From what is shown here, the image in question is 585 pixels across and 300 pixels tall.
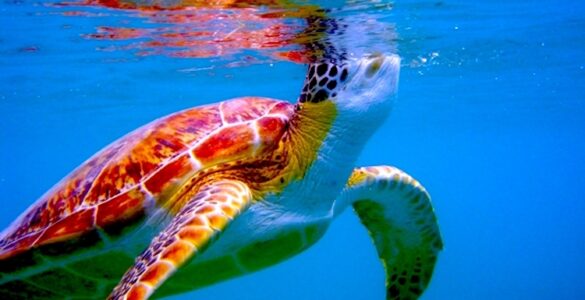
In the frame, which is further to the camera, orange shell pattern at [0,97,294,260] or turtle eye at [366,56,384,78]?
turtle eye at [366,56,384,78]

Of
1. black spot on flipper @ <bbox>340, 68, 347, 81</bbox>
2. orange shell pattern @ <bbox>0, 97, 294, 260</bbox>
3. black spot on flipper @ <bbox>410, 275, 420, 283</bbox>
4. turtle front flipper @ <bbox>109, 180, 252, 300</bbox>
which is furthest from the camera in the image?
black spot on flipper @ <bbox>410, 275, 420, 283</bbox>

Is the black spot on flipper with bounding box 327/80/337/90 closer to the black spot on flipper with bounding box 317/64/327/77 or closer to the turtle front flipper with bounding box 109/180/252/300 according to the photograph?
the black spot on flipper with bounding box 317/64/327/77

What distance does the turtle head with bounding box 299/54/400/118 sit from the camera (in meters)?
3.62

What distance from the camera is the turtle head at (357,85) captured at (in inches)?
142

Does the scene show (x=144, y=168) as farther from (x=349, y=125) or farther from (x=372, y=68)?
(x=372, y=68)

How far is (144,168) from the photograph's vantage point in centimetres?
357

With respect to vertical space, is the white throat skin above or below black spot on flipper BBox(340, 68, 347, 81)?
below

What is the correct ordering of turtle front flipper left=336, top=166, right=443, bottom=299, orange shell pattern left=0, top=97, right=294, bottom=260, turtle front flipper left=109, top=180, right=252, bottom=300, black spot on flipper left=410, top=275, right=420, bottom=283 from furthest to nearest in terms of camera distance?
black spot on flipper left=410, top=275, right=420, bottom=283 → turtle front flipper left=336, top=166, right=443, bottom=299 → orange shell pattern left=0, top=97, right=294, bottom=260 → turtle front flipper left=109, top=180, right=252, bottom=300

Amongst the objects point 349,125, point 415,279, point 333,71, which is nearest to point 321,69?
Result: point 333,71

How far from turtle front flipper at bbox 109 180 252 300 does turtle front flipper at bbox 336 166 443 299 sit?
1.54 m

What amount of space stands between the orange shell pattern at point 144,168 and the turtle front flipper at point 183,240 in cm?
37

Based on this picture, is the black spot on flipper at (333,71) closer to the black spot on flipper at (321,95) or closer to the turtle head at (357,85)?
the turtle head at (357,85)

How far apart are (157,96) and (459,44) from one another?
12372 millimetres

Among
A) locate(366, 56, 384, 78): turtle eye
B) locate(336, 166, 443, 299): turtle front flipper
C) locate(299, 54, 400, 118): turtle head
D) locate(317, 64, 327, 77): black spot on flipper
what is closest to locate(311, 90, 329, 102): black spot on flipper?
locate(299, 54, 400, 118): turtle head
